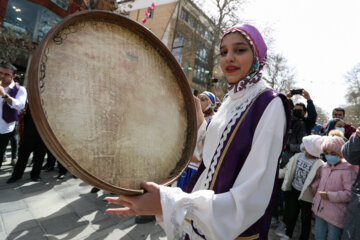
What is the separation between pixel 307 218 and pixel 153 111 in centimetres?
337

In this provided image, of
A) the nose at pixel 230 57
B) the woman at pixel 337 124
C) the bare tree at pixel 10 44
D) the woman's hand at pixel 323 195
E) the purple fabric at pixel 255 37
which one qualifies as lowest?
the woman's hand at pixel 323 195

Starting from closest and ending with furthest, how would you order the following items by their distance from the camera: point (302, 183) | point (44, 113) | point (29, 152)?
point (44, 113) < point (302, 183) < point (29, 152)

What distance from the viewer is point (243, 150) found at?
0.93 meters

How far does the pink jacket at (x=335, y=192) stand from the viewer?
2518 millimetres

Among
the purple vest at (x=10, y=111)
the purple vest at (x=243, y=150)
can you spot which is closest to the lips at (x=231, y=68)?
the purple vest at (x=243, y=150)

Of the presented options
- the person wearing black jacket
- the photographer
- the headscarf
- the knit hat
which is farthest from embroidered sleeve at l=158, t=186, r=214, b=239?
the person wearing black jacket

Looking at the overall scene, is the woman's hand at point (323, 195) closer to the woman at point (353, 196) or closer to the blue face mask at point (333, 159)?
the woman at point (353, 196)

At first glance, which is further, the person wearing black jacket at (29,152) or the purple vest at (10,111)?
the person wearing black jacket at (29,152)

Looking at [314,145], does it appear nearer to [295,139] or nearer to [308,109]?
[295,139]

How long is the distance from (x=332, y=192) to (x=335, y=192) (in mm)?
32

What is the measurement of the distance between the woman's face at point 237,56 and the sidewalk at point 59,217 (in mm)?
2669

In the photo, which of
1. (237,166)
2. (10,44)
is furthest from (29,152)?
(10,44)

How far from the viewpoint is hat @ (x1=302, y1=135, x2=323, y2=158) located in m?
3.03

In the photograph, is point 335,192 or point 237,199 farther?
point 335,192
